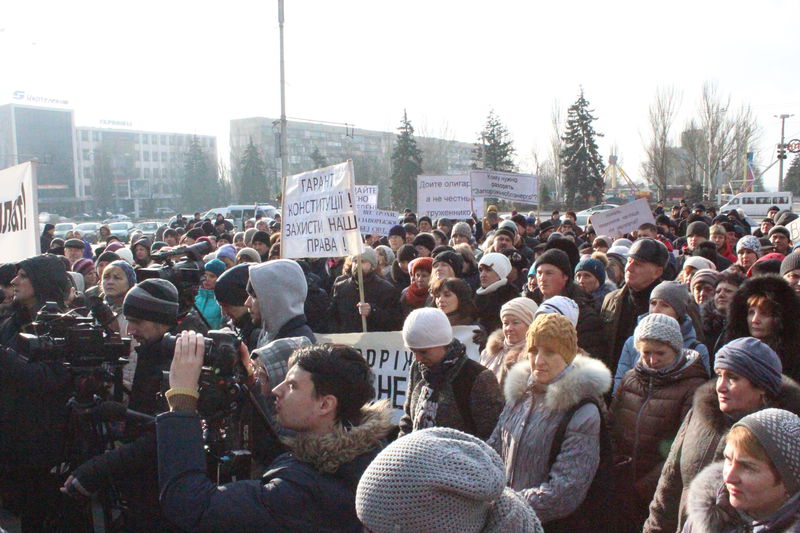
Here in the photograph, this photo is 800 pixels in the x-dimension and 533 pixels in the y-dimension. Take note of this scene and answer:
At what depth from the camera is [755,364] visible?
3148 millimetres

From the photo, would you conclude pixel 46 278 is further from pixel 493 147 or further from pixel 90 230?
pixel 493 147

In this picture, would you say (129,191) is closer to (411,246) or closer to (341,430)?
(411,246)

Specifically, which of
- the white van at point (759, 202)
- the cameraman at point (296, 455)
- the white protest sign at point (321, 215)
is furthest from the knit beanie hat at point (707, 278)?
the white van at point (759, 202)

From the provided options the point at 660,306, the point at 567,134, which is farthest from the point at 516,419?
the point at 567,134

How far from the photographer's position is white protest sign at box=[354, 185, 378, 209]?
43.1 ft

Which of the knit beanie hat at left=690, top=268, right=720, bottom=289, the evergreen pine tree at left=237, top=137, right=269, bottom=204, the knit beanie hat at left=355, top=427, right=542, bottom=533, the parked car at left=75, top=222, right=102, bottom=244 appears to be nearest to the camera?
the knit beanie hat at left=355, top=427, right=542, bottom=533

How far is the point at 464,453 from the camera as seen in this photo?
5.23 feet

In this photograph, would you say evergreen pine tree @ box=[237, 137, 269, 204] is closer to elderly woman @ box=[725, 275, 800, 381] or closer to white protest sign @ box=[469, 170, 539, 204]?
white protest sign @ box=[469, 170, 539, 204]

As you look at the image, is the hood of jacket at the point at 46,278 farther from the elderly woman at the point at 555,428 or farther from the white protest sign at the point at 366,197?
the white protest sign at the point at 366,197

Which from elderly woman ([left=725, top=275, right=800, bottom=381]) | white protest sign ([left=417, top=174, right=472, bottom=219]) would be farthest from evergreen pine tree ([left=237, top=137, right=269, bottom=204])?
elderly woman ([left=725, top=275, right=800, bottom=381])

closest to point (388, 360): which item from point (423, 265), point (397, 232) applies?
point (423, 265)

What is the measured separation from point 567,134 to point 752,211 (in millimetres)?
18632

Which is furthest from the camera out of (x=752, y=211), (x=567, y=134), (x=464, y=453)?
(x=567, y=134)

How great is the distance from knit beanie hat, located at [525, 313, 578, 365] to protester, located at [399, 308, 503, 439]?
41 cm
